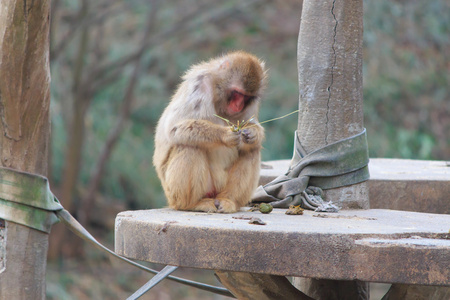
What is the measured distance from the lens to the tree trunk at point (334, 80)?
4273mm

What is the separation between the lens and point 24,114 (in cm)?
326

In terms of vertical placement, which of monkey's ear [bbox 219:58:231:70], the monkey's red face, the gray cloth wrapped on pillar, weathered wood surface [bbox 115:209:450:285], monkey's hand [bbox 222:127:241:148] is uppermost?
monkey's ear [bbox 219:58:231:70]

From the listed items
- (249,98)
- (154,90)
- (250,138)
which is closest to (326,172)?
(250,138)

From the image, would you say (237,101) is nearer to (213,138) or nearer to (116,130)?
(213,138)

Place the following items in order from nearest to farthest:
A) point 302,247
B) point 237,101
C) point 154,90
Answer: point 302,247 → point 237,101 → point 154,90

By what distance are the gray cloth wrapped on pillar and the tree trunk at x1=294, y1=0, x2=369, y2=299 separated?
0.07 meters

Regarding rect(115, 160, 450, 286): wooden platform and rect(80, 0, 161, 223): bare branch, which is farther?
rect(80, 0, 161, 223): bare branch

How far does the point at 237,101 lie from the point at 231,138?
0.34 m

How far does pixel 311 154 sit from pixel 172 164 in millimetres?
925

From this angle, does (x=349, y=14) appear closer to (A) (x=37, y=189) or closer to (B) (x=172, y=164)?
(B) (x=172, y=164)

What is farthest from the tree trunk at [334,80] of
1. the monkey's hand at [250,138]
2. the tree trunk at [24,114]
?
the tree trunk at [24,114]

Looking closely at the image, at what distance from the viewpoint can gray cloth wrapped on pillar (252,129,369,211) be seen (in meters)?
4.28

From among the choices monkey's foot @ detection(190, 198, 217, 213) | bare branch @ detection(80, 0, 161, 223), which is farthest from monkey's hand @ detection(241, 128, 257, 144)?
bare branch @ detection(80, 0, 161, 223)

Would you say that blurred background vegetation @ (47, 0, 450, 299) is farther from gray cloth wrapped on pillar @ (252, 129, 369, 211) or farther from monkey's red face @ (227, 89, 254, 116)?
gray cloth wrapped on pillar @ (252, 129, 369, 211)
